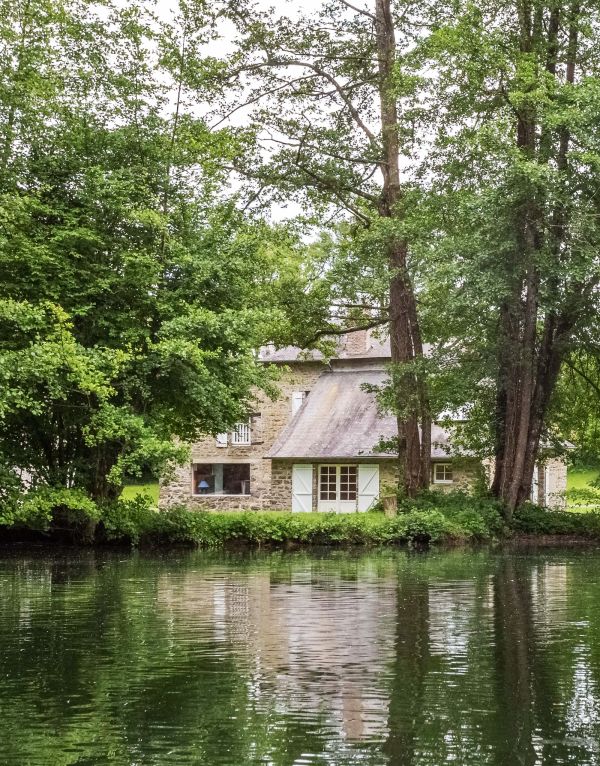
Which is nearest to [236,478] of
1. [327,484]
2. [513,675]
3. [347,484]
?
[327,484]

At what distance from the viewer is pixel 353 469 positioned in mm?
38281

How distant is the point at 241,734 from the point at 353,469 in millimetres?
32085

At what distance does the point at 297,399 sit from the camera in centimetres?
4125

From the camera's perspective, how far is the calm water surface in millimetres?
6047

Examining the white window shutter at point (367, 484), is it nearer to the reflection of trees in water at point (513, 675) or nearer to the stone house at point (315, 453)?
the stone house at point (315, 453)

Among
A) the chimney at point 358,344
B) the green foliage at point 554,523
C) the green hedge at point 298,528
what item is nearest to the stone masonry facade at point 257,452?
the chimney at point 358,344

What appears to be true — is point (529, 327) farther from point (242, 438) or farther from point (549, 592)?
point (242, 438)

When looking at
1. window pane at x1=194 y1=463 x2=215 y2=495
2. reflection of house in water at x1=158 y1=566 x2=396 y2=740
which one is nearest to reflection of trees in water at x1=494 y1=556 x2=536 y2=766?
reflection of house in water at x1=158 y1=566 x2=396 y2=740

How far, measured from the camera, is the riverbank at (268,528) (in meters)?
24.6

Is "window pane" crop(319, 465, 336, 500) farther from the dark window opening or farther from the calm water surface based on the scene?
the calm water surface

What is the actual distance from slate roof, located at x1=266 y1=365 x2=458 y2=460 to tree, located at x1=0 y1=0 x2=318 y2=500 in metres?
11.2

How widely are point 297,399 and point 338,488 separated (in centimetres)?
445

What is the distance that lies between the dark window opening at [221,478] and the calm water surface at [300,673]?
84.4 feet

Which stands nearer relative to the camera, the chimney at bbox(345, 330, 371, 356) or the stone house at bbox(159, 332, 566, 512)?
the stone house at bbox(159, 332, 566, 512)
